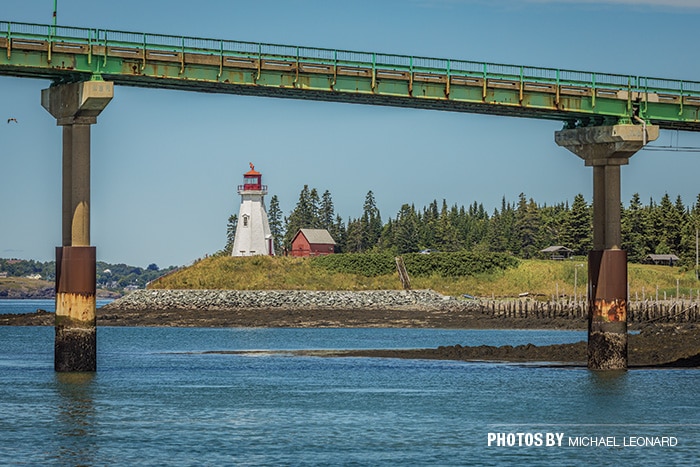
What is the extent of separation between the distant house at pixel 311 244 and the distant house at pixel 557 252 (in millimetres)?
31207

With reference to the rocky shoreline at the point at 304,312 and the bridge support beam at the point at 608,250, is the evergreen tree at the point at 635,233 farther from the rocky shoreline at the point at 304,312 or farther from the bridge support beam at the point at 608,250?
the bridge support beam at the point at 608,250

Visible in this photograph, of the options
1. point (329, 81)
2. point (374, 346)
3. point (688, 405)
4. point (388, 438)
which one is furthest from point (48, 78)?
point (374, 346)

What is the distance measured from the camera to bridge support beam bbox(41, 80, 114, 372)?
5400 cm

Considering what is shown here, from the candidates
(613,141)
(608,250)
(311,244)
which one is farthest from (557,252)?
(608,250)

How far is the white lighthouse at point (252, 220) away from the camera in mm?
155500

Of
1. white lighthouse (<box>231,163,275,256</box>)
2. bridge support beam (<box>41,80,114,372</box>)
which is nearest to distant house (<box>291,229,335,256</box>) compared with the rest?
white lighthouse (<box>231,163,275,256</box>)

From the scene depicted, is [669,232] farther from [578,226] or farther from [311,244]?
[311,244]

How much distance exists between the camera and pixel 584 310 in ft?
398

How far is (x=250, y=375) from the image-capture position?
66188mm

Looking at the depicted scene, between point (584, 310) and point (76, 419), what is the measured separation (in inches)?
3200

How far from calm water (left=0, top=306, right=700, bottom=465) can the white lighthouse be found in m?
78.5

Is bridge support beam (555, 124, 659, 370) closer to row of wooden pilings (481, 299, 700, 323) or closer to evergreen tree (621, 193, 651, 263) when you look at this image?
row of wooden pilings (481, 299, 700, 323)

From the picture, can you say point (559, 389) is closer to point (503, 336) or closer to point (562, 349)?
point (562, 349)

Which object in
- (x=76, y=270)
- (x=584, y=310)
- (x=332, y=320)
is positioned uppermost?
(x=76, y=270)
